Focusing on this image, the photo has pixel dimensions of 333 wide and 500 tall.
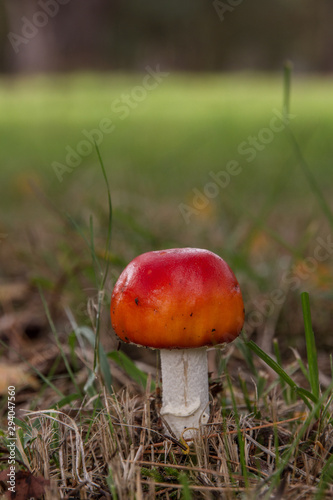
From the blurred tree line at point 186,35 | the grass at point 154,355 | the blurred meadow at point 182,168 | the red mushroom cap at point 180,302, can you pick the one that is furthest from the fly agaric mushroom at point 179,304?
the blurred tree line at point 186,35

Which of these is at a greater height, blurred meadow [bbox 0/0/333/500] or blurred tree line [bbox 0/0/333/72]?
blurred tree line [bbox 0/0/333/72]

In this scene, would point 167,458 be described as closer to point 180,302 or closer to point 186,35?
point 180,302

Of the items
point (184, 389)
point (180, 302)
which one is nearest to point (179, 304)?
point (180, 302)

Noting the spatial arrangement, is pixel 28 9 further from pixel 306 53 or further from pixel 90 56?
pixel 306 53

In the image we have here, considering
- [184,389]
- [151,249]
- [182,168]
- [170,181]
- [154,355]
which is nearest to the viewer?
[184,389]

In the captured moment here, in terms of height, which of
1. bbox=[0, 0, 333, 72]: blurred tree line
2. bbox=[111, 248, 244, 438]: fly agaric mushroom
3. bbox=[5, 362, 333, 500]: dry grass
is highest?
bbox=[0, 0, 333, 72]: blurred tree line

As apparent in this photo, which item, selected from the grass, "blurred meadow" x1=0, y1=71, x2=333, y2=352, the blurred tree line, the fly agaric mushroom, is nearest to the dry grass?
the grass

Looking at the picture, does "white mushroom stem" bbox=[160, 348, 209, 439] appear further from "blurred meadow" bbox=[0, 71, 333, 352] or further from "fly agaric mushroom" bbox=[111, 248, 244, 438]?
"blurred meadow" bbox=[0, 71, 333, 352]
